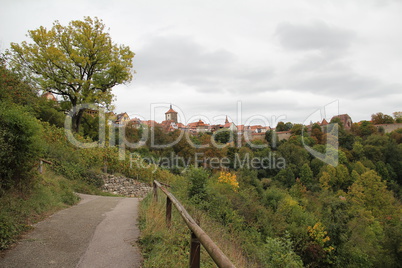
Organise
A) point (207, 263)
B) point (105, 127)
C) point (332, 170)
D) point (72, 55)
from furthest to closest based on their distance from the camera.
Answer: point (332, 170) < point (105, 127) < point (72, 55) < point (207, 263)

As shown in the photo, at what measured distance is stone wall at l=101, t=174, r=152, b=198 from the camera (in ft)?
54.1

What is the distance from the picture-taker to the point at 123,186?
684 inches

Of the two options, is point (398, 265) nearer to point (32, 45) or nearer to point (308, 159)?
point (32, 45)

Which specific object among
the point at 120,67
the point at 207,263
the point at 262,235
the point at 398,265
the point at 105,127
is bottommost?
the point at 398,265

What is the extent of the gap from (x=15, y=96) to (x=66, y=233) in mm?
9478

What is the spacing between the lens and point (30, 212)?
5.74 meters

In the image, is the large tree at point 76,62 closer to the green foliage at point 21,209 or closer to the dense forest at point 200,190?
the dense forest at point 200,190

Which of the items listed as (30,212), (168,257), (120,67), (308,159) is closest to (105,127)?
(120,67)

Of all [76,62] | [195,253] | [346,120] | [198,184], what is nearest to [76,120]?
[76,62]

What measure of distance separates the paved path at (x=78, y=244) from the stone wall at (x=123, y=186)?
10.6 m

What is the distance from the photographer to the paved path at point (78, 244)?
3.59 metres

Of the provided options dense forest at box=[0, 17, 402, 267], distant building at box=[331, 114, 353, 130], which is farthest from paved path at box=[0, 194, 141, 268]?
distant building at box=[331, 114, 353, 130]

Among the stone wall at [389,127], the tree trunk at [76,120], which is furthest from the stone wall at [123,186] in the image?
the stone wall at [389,127]

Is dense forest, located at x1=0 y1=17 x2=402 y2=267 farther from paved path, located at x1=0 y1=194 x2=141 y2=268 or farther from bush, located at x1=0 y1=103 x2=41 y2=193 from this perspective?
paved path, located at x1=0 y1=194 x2=141 y2=268
